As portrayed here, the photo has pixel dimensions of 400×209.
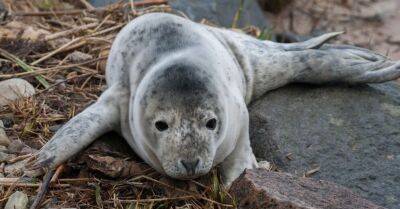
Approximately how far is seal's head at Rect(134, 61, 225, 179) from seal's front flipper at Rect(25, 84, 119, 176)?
1.85ft

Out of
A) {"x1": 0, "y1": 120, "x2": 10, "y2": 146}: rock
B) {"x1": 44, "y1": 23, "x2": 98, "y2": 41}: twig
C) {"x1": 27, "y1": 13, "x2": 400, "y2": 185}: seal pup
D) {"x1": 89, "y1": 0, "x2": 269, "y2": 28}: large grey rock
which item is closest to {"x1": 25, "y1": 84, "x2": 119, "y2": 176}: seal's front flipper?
{"x1": 27, "y1": 13, "x2": 400, "y2": 185}: seal pup

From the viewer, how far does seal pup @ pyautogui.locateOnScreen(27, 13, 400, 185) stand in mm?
3668

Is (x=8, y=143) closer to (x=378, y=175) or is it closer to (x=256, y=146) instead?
(x=256, y=146)

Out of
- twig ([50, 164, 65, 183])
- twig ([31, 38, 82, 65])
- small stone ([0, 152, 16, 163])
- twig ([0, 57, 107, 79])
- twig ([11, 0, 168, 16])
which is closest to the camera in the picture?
twig ([50, 164, 65, 183])

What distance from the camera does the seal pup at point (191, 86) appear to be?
3.67 metres

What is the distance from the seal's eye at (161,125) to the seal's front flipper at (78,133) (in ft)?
2.26

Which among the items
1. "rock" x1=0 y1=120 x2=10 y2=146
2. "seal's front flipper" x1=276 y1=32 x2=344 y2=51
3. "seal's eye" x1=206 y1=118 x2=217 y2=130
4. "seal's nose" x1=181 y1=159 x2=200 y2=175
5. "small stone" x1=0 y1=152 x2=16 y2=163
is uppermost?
Answer: "seal's eye" x1=206 y1=118 x2=217 y2=130

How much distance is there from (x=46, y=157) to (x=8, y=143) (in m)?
0.49

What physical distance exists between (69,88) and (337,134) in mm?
1858

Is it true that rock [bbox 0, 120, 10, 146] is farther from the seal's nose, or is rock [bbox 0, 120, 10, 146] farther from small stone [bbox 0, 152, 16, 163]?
the seal's nose

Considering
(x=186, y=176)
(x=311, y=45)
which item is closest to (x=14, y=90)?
(x=186, y=176)

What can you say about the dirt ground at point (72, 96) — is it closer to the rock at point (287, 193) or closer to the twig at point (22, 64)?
the twig at point (22, 64)

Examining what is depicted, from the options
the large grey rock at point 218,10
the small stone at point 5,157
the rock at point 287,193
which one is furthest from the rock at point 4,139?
the large grey rock at point 218,10

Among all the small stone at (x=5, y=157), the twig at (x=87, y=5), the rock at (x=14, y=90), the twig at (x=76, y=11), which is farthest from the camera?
the twig at (x=87, y=5)
